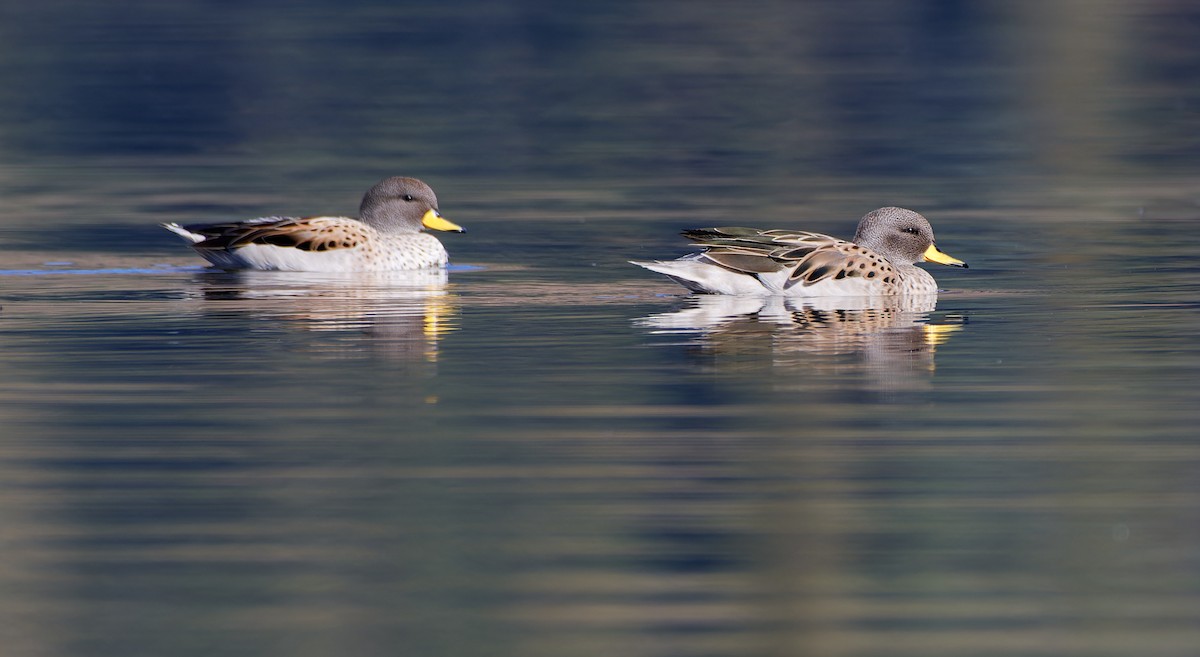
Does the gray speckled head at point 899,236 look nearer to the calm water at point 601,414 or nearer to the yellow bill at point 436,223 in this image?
the calm water at point 601,414

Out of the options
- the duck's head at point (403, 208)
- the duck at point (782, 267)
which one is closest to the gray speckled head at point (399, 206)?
the duck's head at point (403, 208)

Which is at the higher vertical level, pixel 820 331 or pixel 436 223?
pixel 436 223

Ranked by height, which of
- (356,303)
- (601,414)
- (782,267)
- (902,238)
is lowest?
(601,414)

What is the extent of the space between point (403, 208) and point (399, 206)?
0.10 ft

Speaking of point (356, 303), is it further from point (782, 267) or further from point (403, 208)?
Answer: point (403, 208)

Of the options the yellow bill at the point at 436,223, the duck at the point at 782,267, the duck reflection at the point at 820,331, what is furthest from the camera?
the yellow bill at the point at 436,223

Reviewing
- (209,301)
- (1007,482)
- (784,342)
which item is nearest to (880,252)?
(784,342)

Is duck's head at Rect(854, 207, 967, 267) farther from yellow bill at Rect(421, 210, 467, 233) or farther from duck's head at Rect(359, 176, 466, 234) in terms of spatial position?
duck's head at Rect(359, 176, 466, 234)

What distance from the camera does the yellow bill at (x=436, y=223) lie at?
1750 centimetres

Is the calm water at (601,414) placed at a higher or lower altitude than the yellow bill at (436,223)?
lower

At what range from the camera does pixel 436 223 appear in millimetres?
17641

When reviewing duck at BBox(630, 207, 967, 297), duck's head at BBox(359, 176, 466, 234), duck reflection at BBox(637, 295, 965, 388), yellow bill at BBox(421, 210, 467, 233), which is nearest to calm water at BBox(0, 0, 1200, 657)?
duck reflection at BBox(637, 295, 965, 388)

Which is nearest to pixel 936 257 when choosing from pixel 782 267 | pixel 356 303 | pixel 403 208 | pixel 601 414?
pixel 782 267

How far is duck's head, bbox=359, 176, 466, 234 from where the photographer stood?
17.8 meters
